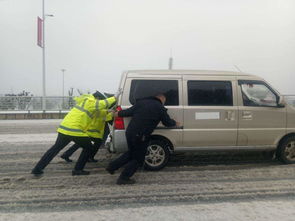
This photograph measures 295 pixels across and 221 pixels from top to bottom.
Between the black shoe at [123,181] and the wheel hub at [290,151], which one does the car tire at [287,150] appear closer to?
the wheel hub at [290,151]

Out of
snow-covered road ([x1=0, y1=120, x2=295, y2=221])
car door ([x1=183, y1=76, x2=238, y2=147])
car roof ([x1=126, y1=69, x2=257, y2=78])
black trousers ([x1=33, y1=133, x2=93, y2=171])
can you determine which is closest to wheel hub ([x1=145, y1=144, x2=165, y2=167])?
snow-covered road ([x1=0, y1=120, x2=295, y2=221])

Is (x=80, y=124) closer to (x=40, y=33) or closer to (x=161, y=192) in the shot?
(x=161, y=192)

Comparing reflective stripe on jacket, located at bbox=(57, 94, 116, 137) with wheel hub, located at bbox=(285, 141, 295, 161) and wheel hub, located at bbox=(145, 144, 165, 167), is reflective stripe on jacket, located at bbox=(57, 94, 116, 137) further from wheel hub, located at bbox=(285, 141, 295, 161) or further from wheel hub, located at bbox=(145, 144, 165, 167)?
wheel hub, located at bbox=(285, 141, 295, 161)

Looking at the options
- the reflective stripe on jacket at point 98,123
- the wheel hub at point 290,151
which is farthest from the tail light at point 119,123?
the wheel hub at point 290,151

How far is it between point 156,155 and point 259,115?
2177mm

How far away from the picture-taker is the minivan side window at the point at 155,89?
16.0 ft

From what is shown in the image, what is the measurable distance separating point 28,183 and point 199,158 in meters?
3.60

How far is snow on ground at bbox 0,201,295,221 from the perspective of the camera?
322 centimetres

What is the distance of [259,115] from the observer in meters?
5.11

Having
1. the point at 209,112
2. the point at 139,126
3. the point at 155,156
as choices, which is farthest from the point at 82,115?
the point at 209,112

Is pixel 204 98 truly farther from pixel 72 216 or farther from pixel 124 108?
pixel 72 216

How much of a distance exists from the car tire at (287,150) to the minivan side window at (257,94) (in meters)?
0.80

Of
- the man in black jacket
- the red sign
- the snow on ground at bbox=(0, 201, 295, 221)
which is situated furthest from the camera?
the red sign

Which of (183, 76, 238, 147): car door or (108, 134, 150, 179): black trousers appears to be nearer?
(108, 134, 150, 179): black trousers
